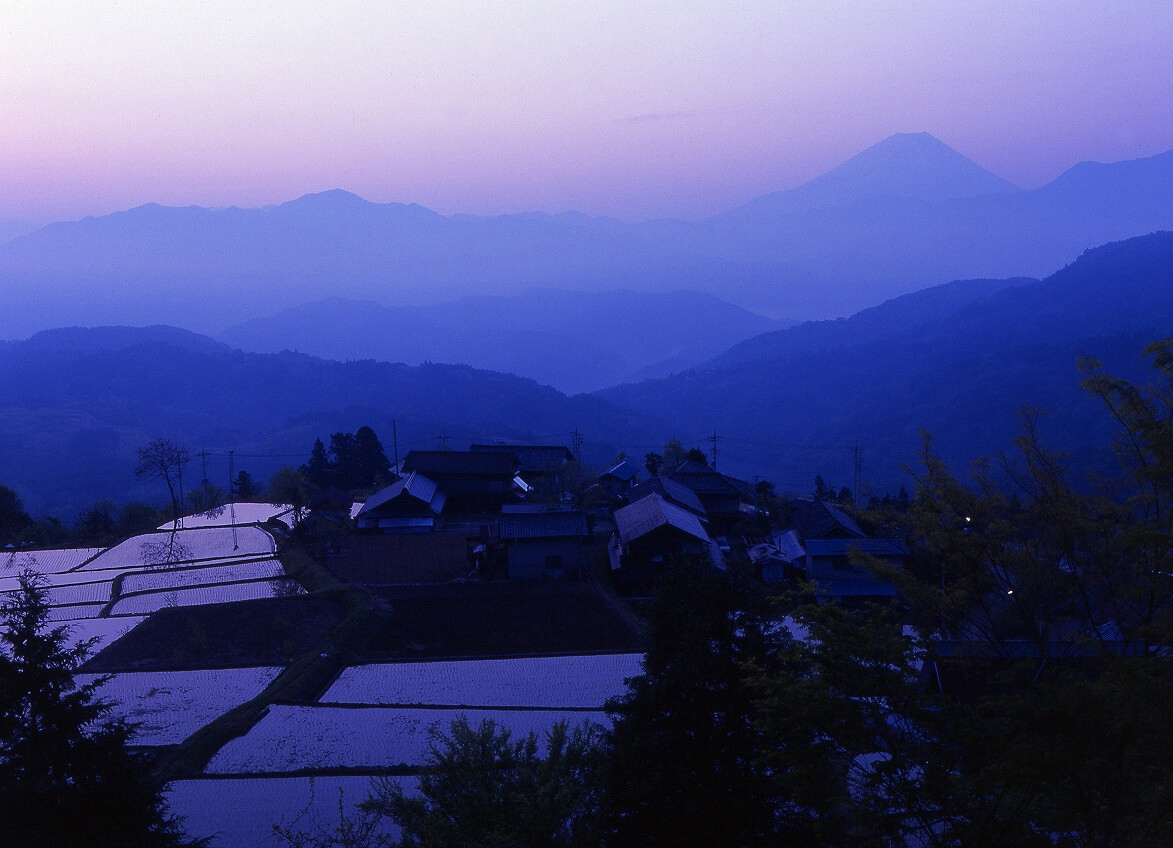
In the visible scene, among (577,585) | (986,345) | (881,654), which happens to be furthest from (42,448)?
(986,345)

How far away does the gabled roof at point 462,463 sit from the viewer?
99.7 feet

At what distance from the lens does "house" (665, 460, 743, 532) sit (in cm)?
2812

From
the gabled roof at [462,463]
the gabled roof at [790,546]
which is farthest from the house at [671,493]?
the gabled roof at [462,463]

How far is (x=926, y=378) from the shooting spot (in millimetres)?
74812

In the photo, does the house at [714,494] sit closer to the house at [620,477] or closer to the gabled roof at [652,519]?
the gabled roof at [652,519]

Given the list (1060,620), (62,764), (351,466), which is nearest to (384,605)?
(62,764)

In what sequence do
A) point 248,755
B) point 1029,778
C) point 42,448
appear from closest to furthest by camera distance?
point 1029,778
point 248,755
point 42,448

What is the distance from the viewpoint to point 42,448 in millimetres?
71438

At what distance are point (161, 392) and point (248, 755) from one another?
109 metres

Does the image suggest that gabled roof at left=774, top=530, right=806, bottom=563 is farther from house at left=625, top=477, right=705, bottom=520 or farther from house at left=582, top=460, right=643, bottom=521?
house at left=582, top=460, right=643, bottom=521

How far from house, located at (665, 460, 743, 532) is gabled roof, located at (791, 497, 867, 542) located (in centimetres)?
319

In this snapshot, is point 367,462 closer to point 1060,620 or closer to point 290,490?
point 290,490

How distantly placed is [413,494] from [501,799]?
21065 millimetres

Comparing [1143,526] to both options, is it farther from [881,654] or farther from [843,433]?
[843,433]
